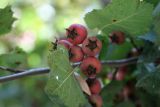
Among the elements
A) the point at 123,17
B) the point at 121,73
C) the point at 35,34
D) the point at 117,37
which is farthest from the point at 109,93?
the point at 35,34

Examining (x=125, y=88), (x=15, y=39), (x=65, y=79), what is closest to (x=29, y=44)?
(x=15, y=39)

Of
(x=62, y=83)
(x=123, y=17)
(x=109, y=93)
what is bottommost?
(x=109, y=93)

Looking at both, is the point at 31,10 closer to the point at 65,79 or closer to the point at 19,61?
the point at 19,61

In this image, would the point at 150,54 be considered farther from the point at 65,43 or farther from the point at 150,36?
the point at 65,43

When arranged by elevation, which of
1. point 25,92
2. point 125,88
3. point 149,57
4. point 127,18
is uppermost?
point 127,18

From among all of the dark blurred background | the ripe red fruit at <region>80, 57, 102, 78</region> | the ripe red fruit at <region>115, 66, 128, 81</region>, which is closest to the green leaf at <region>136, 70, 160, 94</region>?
the ripe red fruit at <region>80, 57, 102, 78</region>

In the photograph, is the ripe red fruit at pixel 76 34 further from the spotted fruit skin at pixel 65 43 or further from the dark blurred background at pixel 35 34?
the dark blurred background at pixel 35 34
